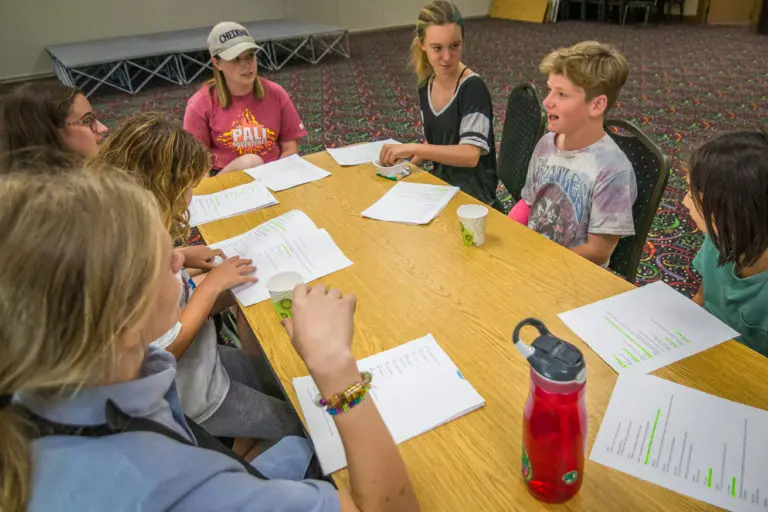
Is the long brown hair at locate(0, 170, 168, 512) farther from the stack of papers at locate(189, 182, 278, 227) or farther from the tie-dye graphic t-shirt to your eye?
the tie-dye graphic t-shirt

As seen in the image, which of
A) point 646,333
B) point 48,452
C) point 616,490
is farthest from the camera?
point 646,333

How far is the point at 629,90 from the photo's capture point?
511 centimetres

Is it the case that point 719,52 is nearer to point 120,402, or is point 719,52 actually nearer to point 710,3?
point 710,3

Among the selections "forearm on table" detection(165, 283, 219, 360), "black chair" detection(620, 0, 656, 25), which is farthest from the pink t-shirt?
"black chair" detection(620, 0, 656, 25)

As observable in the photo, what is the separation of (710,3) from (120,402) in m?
9.77

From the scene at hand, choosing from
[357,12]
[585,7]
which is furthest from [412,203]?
[585,7]

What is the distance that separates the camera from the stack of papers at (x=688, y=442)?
2.46 ft

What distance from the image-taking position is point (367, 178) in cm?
190

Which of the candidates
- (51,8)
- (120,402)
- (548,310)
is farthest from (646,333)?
(51,8)

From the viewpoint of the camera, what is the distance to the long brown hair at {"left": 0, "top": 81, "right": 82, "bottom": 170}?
153 cm

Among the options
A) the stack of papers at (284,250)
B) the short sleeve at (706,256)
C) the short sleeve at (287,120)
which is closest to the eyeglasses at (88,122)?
the stack of papers at (284,250)

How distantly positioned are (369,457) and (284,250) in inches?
32.2

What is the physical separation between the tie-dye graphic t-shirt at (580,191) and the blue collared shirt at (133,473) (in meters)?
1.20

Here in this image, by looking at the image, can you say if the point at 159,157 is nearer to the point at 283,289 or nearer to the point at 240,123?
the point at 283,289
